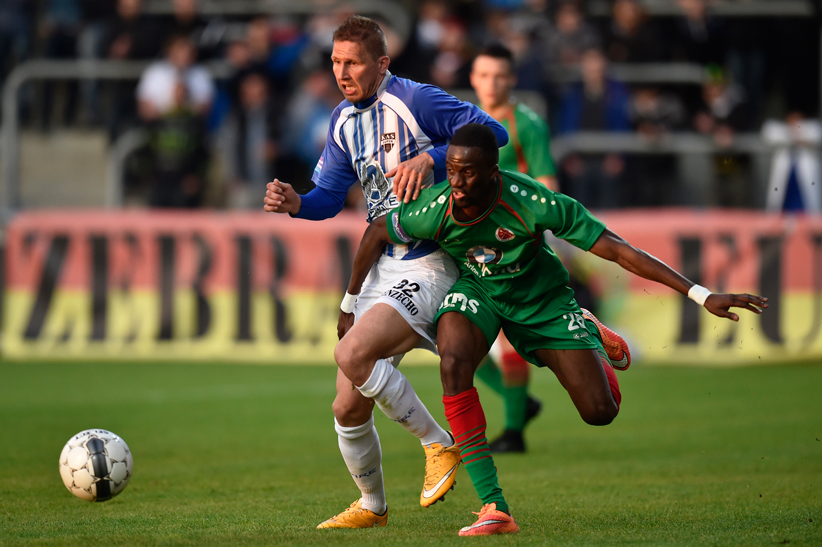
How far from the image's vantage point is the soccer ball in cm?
575

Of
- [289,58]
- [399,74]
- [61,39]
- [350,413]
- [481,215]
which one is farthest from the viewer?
[61,39]

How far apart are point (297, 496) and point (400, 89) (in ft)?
7.82

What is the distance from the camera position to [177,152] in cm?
1399

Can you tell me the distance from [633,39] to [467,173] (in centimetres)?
1116

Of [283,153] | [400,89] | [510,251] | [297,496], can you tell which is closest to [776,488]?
[510,251]

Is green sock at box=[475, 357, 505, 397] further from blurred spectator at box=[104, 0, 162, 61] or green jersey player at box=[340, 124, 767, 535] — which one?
blurred spectator at box=[104, 0, 162, 61]

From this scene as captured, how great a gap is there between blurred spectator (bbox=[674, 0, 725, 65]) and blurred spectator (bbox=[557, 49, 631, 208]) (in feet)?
5.93

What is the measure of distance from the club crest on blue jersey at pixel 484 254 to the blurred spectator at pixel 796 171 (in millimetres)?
9114

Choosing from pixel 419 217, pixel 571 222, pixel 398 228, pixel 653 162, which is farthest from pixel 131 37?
pixel 571 222

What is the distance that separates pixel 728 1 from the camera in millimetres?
16016

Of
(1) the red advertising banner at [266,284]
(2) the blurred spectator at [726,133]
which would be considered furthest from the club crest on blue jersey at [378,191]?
(2) the blurred spectator at [726,133]

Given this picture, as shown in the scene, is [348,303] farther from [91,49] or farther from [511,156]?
[91,49]

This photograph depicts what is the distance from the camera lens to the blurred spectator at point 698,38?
15.5m

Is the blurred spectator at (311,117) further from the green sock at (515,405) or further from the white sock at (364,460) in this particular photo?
the white sock at (364,460)
